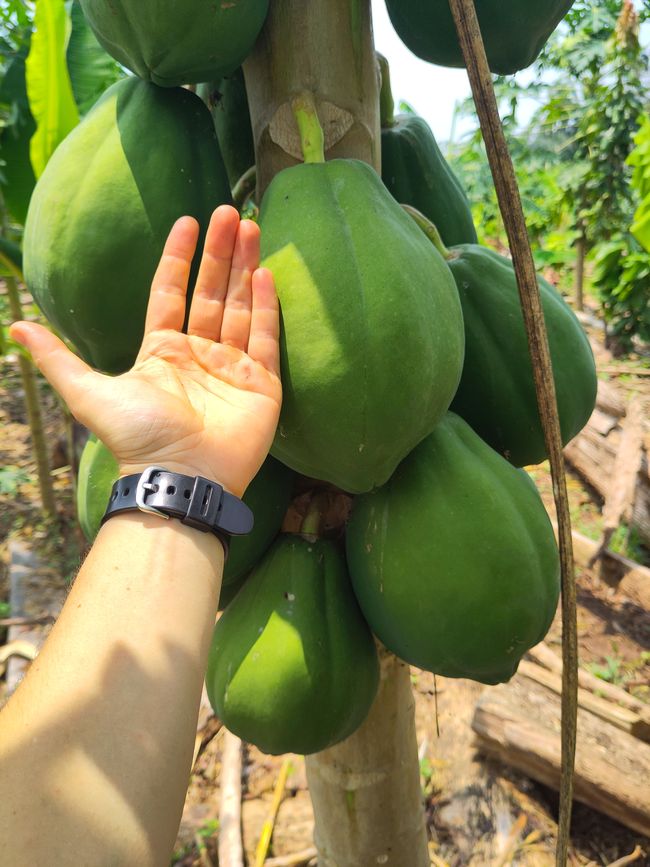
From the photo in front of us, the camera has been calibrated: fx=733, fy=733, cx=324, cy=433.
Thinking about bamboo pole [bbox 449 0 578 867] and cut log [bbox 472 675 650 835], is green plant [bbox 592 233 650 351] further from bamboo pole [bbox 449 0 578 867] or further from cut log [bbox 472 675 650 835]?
bamboo pole [bbox 449 0 578 867]

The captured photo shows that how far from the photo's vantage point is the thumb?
103 centimetres

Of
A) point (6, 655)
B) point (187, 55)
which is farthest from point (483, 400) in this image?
point (6, 655)

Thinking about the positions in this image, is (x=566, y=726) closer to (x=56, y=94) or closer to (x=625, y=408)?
(x=56, y=94)

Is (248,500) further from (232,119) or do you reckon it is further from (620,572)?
(620,572)

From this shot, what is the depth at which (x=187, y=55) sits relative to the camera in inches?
37.9

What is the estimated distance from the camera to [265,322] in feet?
3.04

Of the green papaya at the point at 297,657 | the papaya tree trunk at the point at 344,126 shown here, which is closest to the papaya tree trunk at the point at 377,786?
the papaya tree trunk at the point at 344,126

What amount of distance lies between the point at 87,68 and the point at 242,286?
260cm

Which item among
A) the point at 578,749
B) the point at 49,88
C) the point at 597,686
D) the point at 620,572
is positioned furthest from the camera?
the point at 620,572

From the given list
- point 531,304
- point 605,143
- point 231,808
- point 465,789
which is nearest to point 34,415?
point 231,808

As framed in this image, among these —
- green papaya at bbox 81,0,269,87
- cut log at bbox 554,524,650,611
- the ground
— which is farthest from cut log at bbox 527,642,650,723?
green papaya at bbox 81,0,269,87

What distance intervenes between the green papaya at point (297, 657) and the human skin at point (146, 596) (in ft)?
0.77

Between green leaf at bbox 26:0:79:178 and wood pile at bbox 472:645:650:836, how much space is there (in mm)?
2463

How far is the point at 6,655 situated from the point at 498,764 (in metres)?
2.04
